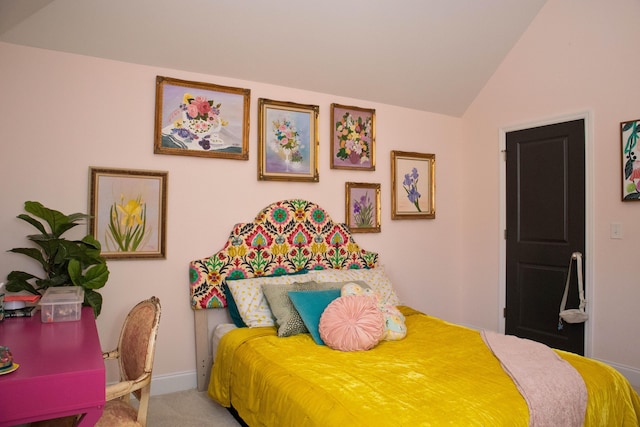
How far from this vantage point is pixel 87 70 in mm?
2832

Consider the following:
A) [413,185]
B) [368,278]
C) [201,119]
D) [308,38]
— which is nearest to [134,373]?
[201,119]

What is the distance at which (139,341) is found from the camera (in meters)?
1.80

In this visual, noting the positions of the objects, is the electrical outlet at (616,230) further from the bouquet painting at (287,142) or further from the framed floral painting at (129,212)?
the framed floral painting at (129,212)

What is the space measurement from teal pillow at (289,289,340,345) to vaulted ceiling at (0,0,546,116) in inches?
64.4

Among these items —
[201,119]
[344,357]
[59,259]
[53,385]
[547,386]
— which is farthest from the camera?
[201,119]

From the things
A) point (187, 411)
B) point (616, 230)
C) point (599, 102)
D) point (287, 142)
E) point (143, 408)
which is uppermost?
point (599, 102)

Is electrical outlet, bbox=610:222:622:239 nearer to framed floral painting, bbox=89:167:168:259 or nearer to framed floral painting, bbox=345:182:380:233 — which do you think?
framed floral painting, bbox=345:182:380:233

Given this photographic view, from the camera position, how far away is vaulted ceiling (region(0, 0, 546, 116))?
264 centimetres

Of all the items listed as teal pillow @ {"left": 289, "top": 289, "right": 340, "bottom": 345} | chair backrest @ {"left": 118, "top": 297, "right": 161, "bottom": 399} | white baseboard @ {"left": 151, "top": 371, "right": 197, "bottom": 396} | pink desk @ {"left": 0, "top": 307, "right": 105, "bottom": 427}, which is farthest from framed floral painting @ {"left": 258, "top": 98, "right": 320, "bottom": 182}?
pink desk @ {"left": 0, "top": 307, "right": 105, "bottom": 427}

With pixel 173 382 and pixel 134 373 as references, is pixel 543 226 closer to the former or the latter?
pixel 173 382

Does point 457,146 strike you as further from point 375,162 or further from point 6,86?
point 6,86

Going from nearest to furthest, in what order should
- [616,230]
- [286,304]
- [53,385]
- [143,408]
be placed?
[53,385] < [143,408] < [286,304] < [616,230]

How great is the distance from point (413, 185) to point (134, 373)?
302cm

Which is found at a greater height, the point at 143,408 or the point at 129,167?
the point at 129,167
